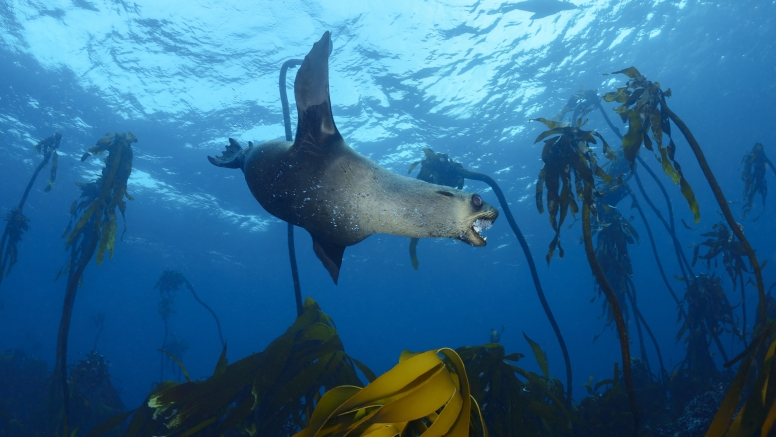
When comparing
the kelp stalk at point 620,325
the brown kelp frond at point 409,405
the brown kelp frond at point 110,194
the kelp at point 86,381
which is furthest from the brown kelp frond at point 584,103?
the kelp at point 86,381

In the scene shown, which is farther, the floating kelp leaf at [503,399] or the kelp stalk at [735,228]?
the floating kelp leaf at [503,399]

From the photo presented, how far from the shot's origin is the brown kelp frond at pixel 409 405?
5.13ft

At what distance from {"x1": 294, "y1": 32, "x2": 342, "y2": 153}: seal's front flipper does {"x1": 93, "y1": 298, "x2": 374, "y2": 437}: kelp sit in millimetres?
2722

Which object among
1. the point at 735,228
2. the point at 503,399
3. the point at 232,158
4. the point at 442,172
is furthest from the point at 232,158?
the point at 735,228

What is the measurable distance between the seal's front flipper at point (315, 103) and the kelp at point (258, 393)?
2722 millimetres

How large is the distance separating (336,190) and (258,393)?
3039 millimetres

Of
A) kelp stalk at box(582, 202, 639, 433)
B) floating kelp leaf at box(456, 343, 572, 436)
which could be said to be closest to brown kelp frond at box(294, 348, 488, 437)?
kelp stalk at box(582, 202, 639, 433)

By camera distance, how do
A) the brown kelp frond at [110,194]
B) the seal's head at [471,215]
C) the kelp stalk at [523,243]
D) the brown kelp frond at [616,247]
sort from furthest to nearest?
the brown kelp frond at [616,247], the brown kelp frond at [110,194], the kelp stalk at [523,243], the seal's head at [471,215]

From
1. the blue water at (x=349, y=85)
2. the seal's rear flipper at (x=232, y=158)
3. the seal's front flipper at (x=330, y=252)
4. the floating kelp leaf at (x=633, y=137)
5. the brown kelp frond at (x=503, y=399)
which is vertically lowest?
the brown kelp frond at (x=503, y=399)

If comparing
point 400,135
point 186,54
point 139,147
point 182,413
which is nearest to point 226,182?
point 139,147

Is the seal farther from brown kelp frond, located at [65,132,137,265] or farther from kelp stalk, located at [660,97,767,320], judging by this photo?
brown kelp frond, located at [65,132,137,265]

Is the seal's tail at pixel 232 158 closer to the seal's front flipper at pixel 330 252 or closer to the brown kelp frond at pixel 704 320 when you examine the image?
the seal's front flipper at pixel 330 252

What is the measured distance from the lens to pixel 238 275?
4928cm

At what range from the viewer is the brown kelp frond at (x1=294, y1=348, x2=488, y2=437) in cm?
156
